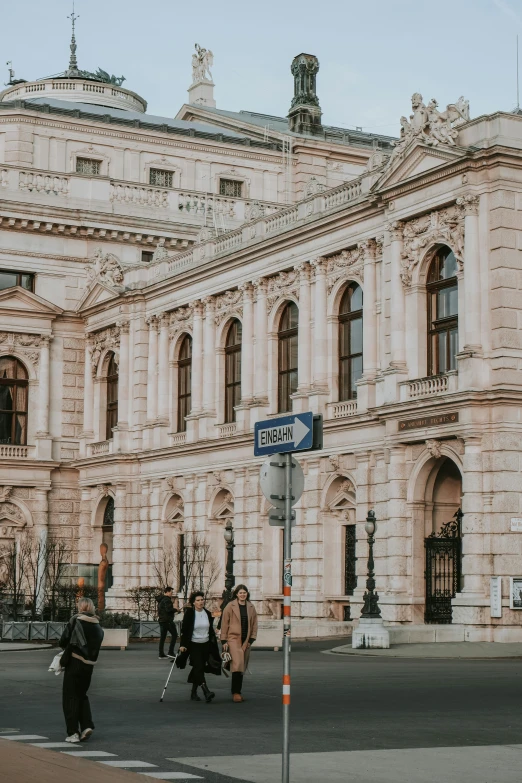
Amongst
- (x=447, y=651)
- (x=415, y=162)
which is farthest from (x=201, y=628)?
(x=415, y=162)

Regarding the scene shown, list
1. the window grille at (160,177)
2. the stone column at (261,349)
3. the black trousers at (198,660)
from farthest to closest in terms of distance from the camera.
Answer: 1. the window grille at (160,177)
2. the stone column at (261,349)
3. the black trousers at (198,660)

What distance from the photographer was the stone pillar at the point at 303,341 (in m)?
54.7

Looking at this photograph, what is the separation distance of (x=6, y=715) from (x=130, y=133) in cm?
5462

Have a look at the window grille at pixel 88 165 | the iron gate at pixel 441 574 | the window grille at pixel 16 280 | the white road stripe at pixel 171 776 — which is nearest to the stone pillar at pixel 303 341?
the iron gate at pixel 441 574

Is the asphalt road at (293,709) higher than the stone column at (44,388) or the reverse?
the reverse

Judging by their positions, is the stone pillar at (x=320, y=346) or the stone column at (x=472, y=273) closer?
the stone column at (x=472, y=273)

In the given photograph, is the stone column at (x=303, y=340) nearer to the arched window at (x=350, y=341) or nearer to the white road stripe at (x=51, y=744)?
the arched window at (x=350, y=341)

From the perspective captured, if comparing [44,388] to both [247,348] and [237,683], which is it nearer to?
[247,348]

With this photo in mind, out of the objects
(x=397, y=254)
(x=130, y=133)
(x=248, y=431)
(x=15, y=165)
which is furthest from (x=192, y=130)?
(x=397, y=254)

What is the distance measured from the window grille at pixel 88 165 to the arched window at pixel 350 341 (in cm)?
2377

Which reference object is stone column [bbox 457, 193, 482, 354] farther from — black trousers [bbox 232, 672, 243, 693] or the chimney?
the chimney

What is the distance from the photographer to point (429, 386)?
46.3 m

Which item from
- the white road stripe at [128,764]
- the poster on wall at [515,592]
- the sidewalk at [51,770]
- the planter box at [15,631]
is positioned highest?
the poster on wall at [515,592]

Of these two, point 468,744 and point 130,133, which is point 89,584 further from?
point 468,744
